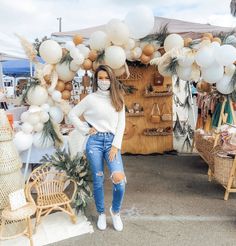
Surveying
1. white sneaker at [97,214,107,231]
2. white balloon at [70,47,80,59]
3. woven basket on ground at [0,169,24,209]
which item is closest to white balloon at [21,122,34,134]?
woven basket on ground at [0,169,24,209]

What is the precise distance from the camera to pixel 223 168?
3.98 meters

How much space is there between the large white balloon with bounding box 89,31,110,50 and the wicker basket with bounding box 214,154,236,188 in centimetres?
199

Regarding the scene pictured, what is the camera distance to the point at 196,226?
331 centimetres

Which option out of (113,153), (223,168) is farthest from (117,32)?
(223,168)

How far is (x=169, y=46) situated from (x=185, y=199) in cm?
Result: 192

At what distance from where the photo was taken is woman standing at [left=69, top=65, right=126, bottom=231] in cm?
309

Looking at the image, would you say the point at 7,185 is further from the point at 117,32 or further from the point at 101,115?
the point at 117,32

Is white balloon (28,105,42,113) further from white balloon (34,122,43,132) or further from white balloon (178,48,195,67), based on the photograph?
white balloon (178,48,195,67)

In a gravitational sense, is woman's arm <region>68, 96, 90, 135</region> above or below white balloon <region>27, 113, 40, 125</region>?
above

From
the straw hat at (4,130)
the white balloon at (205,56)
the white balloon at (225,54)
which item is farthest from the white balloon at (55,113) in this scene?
the white balloon at (225,54)

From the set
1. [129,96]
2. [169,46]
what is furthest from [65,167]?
[129,96]

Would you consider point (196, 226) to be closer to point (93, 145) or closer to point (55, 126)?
point (93, 145)

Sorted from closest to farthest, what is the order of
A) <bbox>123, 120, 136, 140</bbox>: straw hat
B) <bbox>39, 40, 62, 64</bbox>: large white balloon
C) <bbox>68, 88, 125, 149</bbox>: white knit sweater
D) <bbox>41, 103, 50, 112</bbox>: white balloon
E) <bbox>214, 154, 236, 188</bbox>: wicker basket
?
<bbox>68, 88, 125, 149</bbox>: white knit sweater < <bbox>39, 40, 62, 64</bbox>: large white balloon < <bbox>41, 103, 50, 112</bbox>: white balloon < <bbox>214, 154, 236, 188</bbox>: wicker basket < <bbox>123, 120, 136, 140</bbox>: straw hat

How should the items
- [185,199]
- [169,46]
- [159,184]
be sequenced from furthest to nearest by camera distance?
1. [159,184]
2. [185,199]
3. [169,46]
